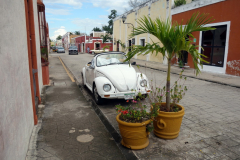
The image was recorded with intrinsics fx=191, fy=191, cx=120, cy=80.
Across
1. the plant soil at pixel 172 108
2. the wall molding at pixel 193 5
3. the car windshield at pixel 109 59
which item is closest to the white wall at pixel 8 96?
the plant soil at pixel 172 108

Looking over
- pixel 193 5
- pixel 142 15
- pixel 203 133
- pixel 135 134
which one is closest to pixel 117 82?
pixel 135 134

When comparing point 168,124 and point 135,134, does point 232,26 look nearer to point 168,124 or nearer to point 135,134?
point 168,124

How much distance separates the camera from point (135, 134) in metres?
3.20

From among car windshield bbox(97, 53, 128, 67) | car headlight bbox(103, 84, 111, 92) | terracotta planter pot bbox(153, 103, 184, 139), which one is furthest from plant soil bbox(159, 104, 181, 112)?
car windshield bbox(97, 53, 128, 67)

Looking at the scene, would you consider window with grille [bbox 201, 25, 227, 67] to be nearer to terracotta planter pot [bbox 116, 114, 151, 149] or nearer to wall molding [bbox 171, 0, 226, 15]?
wall molding [bbox 171, 0, 226, 15]

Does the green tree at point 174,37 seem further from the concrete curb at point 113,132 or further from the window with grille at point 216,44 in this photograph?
the window with grille at point 216,44

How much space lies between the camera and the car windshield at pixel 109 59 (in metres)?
6.47

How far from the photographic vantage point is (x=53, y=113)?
17.1ft

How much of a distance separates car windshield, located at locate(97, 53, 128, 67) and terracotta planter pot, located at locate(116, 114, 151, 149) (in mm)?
3475

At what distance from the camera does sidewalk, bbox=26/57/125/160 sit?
10.8 feet

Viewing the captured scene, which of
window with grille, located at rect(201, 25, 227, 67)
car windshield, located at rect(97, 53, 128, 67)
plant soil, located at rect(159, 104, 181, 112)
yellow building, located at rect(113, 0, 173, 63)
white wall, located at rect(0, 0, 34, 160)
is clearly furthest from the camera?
yellow building, located at rect(113, 0, 173, 63)

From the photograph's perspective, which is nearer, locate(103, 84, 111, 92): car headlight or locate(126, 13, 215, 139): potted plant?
locate(126, 13, 215, 139): potted plant

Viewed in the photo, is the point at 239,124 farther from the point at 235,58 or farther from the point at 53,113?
the point at 235,58

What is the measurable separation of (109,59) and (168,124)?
11.9 feet
